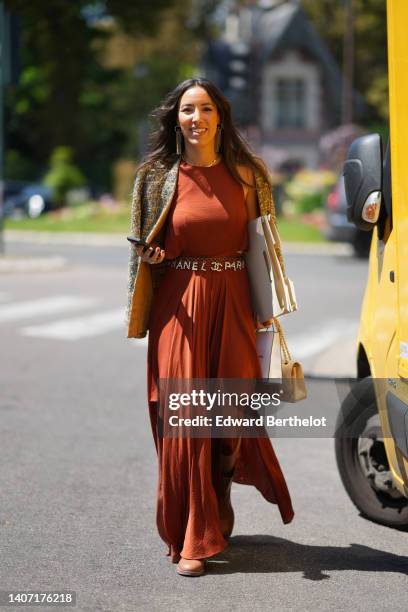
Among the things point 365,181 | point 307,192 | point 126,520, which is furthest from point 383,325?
point 307,192

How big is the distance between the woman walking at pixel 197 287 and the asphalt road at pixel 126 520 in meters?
0.23

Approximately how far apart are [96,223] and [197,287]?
29.1 meters

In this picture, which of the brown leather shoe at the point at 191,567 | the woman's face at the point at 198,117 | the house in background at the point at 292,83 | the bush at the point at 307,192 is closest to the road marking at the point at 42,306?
the woman's face at the point at 198,117

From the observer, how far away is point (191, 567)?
170 inches

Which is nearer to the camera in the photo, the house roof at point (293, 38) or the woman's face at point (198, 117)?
the woman's face at point (198, 117)

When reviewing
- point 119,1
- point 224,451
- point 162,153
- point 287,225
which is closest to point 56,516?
point 224,451

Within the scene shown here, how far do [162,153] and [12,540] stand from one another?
5.83 feet

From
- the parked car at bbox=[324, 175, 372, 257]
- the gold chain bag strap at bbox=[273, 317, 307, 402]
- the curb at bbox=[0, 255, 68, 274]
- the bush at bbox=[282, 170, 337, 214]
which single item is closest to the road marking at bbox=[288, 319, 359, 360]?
the gold chain bag strap at bbox=[273, 317, 307, 402]

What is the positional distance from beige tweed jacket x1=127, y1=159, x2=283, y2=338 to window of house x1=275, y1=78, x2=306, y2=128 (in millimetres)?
50001

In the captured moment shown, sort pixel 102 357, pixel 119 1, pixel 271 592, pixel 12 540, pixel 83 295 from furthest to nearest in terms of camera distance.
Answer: pixel 119 1 < pixel 83 295 < pixel 102 357 < pixel 12 540 < pixel 271 592

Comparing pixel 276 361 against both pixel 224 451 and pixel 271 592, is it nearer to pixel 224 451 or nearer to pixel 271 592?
pixel 224 451

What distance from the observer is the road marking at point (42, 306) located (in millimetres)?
13242

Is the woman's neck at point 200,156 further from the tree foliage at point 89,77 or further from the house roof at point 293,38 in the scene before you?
the house roof at point 293,38

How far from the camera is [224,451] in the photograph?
14.7 feet
